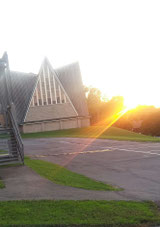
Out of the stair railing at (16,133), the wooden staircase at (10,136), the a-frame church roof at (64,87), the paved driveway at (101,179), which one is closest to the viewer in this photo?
the paved driveway at (101,179)

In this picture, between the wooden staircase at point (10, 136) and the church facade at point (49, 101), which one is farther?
the church facade at point (49, 101)

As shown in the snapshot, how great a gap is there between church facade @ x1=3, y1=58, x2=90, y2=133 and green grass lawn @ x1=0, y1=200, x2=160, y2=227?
155ft

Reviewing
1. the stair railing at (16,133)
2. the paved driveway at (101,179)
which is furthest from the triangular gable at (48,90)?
the paved driveway at (101,179)

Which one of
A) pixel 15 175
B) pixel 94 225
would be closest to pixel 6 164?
pixel 15 175

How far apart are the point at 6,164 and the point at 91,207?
764cm

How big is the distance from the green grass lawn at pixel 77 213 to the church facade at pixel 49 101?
47196 mm

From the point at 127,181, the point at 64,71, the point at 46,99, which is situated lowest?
the point at 127,181

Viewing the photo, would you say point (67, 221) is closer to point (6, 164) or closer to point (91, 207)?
point (91, 207)

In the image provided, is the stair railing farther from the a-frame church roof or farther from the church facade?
the a-frame church roof

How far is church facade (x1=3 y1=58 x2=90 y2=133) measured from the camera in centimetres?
5366

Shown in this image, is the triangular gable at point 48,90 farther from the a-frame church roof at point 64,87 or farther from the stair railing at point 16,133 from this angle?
the stair railing at point 16,133

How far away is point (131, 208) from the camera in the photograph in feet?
22.3

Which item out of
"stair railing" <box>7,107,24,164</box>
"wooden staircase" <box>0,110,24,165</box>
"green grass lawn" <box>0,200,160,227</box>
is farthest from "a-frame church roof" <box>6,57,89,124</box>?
"green grass lawn" <box>0,200,160,227</box>

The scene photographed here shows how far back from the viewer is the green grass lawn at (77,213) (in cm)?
586
